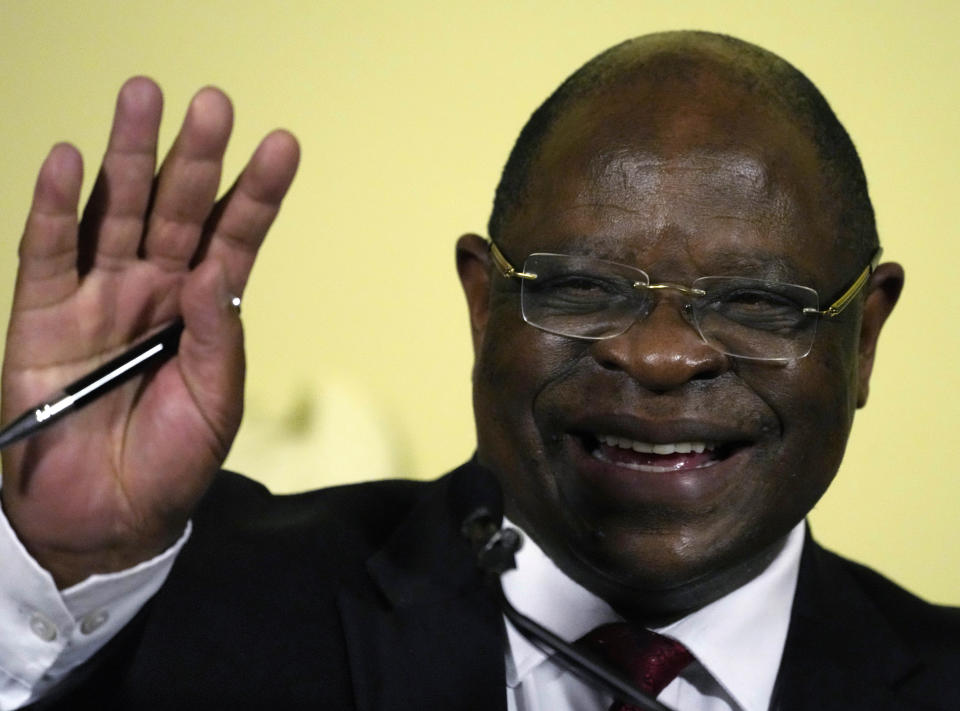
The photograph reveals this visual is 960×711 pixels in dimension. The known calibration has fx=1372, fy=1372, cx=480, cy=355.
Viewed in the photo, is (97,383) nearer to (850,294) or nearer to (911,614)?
(850,294)

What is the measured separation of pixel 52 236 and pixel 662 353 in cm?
64

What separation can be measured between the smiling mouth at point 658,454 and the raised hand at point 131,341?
463mm

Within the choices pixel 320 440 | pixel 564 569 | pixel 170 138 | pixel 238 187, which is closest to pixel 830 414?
pixel 564 569

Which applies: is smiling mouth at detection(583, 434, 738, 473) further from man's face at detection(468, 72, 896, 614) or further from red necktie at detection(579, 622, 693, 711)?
red necktie at detection(579, 622, 693, 711)

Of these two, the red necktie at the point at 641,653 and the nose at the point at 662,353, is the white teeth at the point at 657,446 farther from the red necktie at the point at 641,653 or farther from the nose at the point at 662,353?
the red necktie at the point at 641,653

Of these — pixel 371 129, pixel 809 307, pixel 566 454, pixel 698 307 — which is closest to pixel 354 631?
pixel 566 454

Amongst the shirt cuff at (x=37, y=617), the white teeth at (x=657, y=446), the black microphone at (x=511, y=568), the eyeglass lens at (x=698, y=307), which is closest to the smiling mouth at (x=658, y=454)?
the white teeth at (x=657, y=446)

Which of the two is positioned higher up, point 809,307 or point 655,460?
point 809,307

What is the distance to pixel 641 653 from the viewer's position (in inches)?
62.0

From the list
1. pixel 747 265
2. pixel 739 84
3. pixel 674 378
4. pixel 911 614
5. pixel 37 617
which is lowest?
pixel 911 614

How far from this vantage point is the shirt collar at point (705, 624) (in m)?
1.62

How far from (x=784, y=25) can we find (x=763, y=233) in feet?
3.22

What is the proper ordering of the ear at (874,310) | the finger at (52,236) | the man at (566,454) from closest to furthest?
the finger at (52,236)
the man at (566,454)
the ear at (874,310)

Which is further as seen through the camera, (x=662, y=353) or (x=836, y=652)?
(x=836, y=652)
